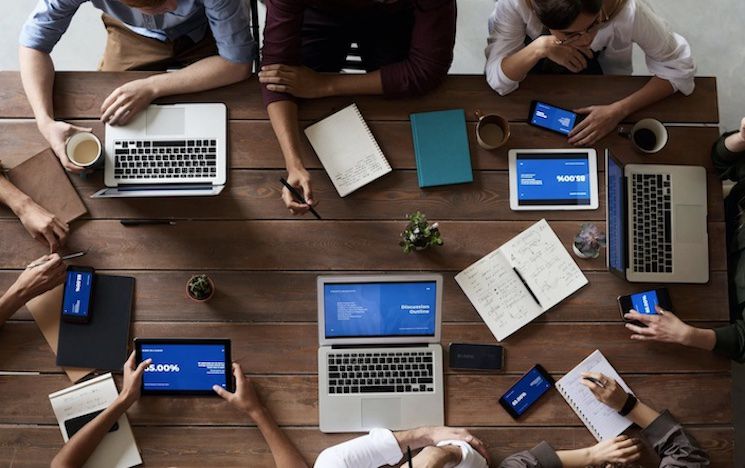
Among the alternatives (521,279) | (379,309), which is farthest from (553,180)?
(379,309)

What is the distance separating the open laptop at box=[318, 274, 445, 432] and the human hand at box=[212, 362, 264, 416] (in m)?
0.20

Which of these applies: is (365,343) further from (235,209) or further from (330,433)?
(235,209)

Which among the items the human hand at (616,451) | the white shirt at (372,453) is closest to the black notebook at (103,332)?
the white shirt at (372,453)

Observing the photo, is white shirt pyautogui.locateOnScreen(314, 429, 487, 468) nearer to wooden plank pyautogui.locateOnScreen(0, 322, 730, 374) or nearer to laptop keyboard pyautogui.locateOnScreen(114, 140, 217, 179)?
wooden plank pyautogui.locateOnScreen(0, 322, 730, 374)

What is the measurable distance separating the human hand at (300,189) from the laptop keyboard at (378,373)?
0.46m

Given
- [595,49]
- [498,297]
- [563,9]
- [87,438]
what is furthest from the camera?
[595,49]

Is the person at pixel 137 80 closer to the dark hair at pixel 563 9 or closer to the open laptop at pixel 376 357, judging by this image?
the open laptop at pixel 376 357

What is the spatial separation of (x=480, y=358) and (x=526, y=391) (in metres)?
0.17

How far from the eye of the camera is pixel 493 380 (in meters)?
1.96

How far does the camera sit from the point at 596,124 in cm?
200

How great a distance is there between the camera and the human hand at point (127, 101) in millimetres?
1965

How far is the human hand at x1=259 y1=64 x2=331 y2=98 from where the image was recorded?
195cm

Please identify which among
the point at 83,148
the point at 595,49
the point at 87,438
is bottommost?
the point at 87,438

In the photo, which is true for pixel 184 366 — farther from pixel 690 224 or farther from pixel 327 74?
pixel 690 224
